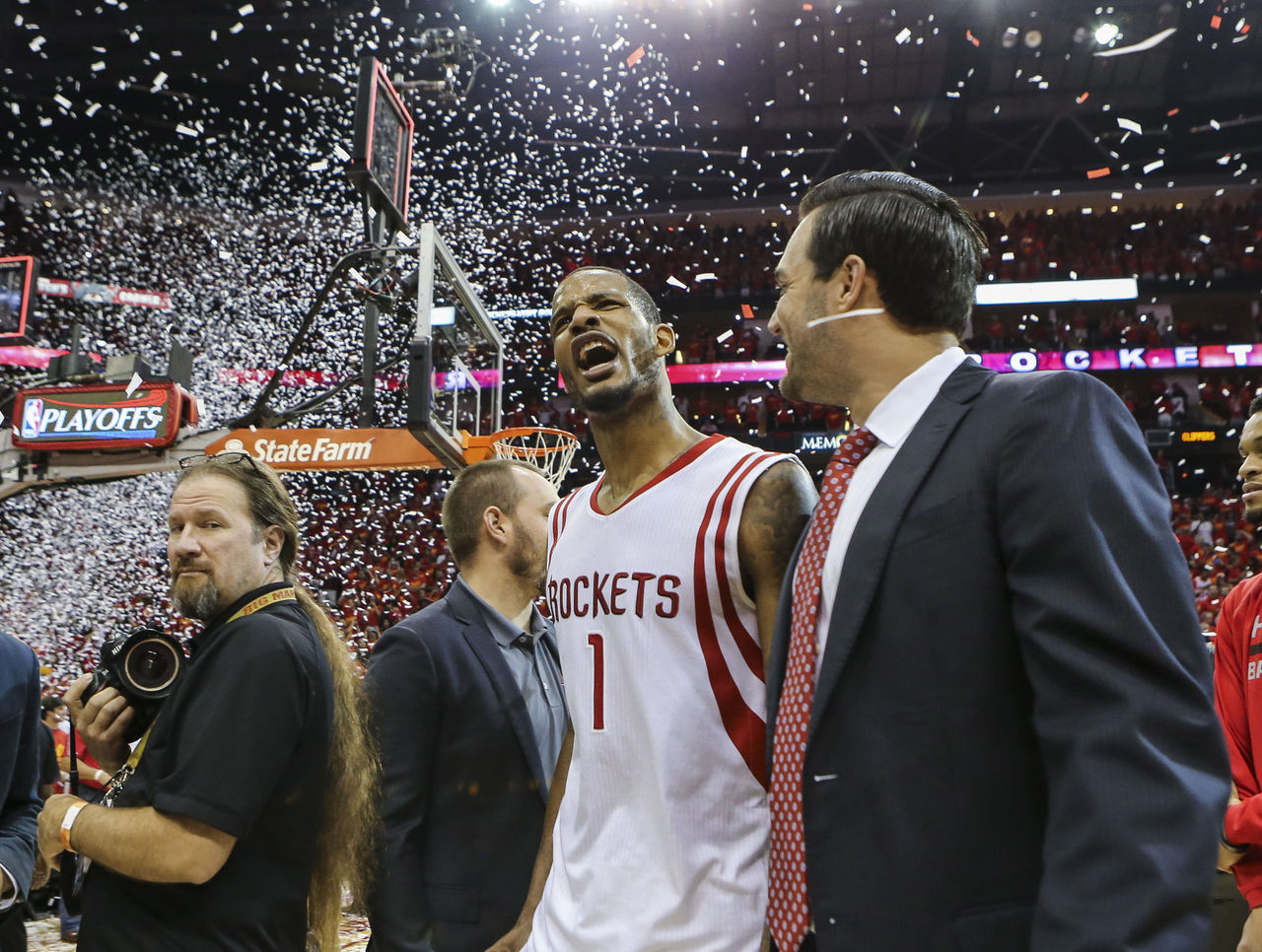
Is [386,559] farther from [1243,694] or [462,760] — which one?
[1243,694]

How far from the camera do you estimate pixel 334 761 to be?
2146 millimetres

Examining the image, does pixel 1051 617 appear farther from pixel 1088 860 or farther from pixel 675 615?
pixel 675 615

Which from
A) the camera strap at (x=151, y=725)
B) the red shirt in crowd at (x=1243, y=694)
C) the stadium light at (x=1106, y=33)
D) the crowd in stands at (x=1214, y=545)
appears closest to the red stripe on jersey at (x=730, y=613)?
the camera strap at (x=151, y=725)

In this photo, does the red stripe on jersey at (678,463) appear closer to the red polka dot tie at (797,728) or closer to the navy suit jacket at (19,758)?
the red polka dot tie at (797,728)

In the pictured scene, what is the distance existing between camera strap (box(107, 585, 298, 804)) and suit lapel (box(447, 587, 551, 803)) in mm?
524

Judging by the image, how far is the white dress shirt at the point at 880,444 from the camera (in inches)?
51.4

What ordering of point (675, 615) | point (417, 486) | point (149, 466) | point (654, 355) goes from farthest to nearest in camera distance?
point (417, 486) → point (149, 466) → point (654, 355) → point (675, 615)

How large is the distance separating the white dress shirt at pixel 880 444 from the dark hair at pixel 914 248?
2.8 inches

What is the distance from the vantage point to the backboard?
21.6 feet

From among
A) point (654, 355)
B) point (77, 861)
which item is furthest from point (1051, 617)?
point (77, 861)

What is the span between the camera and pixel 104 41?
16.4 m

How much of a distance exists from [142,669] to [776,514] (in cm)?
123

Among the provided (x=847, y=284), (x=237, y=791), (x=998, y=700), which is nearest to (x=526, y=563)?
(x=237, y=791)

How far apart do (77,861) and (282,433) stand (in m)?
6.44
